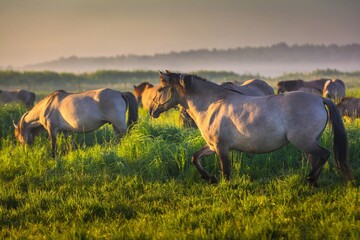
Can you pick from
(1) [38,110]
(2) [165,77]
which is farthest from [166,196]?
(1) [38,110]

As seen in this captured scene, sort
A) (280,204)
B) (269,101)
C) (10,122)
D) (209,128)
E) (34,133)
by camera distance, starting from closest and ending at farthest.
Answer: (280,204) → (269,101) → (209,128) → (34,133) → (10,122)

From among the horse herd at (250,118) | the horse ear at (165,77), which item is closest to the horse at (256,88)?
the horse herd at (250,118)

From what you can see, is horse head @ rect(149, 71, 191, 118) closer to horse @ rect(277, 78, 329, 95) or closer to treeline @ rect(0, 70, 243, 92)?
horse @ rect(277, 78, 329, 95)

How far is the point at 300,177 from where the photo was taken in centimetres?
686

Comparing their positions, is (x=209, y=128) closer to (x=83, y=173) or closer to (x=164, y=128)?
(x=83, y=173)

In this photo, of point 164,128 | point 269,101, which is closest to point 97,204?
point 269,101

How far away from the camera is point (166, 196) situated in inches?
264

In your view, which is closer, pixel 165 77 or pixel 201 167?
pixel 201 167

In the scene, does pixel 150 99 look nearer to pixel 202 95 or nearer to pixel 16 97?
pixel 16 97

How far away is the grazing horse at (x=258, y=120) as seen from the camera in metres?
6.43

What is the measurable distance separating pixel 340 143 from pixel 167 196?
265cm

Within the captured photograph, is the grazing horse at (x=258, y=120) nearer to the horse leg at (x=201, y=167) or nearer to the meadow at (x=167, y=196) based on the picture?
the horse leg at (x=201, y=167)

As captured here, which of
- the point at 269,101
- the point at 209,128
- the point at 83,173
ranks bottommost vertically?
the point at 83,173

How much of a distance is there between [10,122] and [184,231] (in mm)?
10521
